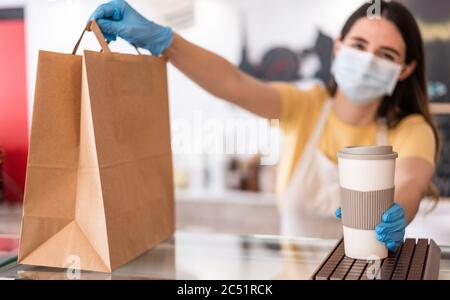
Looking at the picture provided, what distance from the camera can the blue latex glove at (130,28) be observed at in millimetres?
1040

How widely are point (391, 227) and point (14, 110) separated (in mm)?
1061

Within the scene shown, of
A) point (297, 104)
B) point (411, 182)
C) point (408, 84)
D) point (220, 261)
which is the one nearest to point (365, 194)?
point (220, 261)

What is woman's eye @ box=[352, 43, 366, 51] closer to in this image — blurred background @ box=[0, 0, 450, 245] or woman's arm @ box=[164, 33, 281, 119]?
woman's arm @ box=[164, 33, 281, 119]

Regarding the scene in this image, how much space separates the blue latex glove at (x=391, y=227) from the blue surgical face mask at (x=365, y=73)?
69 cm

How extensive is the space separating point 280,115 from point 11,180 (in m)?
0.83

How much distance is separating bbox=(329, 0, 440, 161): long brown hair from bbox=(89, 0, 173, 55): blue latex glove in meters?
0.61

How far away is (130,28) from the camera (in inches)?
42.6

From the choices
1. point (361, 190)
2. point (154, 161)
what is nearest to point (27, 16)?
point (154, 161)

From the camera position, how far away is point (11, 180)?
4.83 feet

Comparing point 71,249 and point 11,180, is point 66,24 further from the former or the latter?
point 71,249

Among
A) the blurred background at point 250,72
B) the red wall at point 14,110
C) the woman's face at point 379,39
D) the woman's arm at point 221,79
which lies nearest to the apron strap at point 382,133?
the woman's face at point 379,39

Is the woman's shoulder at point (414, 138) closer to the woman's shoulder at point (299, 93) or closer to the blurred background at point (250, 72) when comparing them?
the woman's shoulder at point (299, 93)

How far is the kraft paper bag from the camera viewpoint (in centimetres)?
82

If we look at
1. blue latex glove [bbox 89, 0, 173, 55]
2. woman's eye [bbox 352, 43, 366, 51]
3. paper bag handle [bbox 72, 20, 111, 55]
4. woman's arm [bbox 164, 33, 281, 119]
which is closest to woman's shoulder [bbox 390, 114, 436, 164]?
woman's eye [bbox 352, 43, 366, 51]
